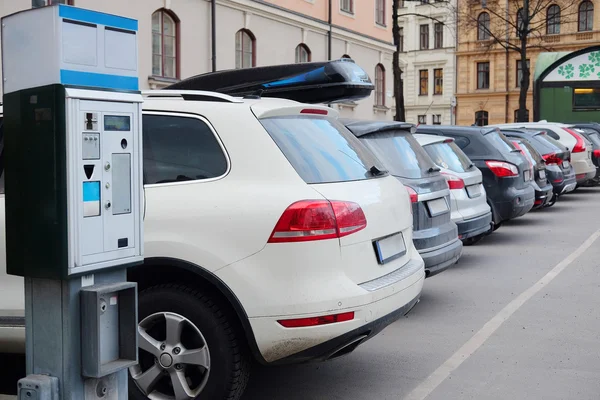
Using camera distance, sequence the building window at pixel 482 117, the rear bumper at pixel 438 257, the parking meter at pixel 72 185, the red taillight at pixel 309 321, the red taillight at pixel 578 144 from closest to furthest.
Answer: the parking meter at pixel 72 185 → the red taillight at pixel 309 321 → the rear bumper at pixel 438 257 → the red taillight at pixel 578 144 → the building window at pixel 482 117

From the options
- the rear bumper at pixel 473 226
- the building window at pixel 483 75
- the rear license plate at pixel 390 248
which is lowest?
the rear bumper at pixel 473 226

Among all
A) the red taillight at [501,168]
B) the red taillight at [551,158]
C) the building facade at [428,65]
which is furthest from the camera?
the building facade at [428,65]

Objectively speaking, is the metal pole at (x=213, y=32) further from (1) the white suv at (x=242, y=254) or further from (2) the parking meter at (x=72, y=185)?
(2) the parking meter at (x=72, y=185)

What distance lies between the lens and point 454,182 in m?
9.78

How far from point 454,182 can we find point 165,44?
1396 centimetres

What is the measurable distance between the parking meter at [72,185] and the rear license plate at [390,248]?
1.68 meters

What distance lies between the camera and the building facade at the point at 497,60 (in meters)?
63.5

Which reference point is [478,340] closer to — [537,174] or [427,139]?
[427,139]

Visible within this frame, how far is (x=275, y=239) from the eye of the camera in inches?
177

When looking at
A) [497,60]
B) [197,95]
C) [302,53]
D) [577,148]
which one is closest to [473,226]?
[197,95]

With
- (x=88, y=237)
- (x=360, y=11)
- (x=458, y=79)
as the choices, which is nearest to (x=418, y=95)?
(x=458, y=79)

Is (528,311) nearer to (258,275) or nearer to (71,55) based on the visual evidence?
(258,275)

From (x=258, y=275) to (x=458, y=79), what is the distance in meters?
66.5

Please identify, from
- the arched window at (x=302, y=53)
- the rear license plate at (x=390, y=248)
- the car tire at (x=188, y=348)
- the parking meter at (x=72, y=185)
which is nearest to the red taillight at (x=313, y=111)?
the rear license plate at (x=390, y=248)
